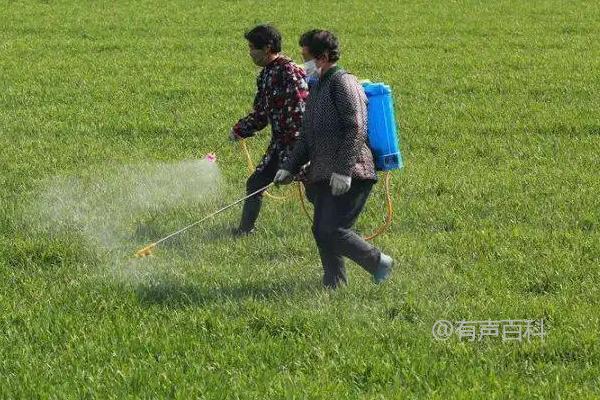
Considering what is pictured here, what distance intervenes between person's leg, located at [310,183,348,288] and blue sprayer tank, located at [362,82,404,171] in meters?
0.40

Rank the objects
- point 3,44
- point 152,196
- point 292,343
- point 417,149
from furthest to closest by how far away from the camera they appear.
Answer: point 3,44 → point 417,149 → point 152,196 → point 292,343

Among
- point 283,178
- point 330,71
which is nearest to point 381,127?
point 330,71

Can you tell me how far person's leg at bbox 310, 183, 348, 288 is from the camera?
650cm

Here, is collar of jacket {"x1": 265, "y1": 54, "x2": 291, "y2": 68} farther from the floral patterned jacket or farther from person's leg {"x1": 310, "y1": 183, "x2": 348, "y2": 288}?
person's leg {"x1": 310, "y1": 183, "x2": 348, "y2": 288}

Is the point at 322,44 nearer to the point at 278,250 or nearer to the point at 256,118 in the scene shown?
the point at 256,118

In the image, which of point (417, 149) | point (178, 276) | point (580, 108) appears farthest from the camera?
point (580, 108)

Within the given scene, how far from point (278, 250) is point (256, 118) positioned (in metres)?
1.02

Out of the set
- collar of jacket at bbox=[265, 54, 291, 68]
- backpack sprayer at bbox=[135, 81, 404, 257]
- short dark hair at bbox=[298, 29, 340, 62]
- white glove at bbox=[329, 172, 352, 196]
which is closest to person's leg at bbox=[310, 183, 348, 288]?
white glove at bbox=[329, 172, 352, 196]

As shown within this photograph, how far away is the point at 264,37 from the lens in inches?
293

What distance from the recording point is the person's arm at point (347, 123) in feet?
20.6

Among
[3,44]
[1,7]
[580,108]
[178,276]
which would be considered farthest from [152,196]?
[1,7]

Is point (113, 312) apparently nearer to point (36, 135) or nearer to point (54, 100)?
point (36, 135)

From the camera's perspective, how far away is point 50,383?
526 centimetres

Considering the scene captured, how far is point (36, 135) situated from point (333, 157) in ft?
19.4
